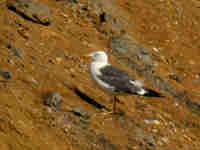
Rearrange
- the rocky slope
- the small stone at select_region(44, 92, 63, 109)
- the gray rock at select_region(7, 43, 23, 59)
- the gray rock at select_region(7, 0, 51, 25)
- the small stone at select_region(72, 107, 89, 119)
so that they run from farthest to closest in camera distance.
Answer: the gray rock at select_region(7, 0, 51, 25) → the gray rock at select_region(7, 43, 23, 59) → the small stone at select_region(72, 107, 89, 119) → the small stone at select_region(44, 92, 63, 109) → the rocky slope

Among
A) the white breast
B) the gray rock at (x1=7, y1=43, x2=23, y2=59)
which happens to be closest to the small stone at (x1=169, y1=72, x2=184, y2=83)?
the white breast

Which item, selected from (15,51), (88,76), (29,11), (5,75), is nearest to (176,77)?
(88,76)

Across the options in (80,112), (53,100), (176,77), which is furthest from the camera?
(176,77)

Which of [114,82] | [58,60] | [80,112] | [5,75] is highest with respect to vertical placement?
[114,82]

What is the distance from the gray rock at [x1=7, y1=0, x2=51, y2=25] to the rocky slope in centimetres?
3

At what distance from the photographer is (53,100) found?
7.87 m

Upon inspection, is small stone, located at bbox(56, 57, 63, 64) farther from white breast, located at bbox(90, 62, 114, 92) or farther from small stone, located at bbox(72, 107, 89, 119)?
small stone, located at bbox(72, 107, 89, 119)

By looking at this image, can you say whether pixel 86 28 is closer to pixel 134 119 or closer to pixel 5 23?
pixel 5 23

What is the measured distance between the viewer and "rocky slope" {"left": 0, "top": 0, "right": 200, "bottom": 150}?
7.42m

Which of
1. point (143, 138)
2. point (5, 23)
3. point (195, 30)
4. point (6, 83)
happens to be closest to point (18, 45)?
point (5, 23)

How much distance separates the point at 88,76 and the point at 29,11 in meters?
2.69

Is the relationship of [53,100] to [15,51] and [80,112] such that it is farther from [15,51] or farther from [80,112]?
[15,51]

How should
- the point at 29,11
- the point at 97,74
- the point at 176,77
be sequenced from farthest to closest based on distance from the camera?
the point at 176,77 → the point at 29,11 → the point at 97,74

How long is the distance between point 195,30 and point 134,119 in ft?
23.8
